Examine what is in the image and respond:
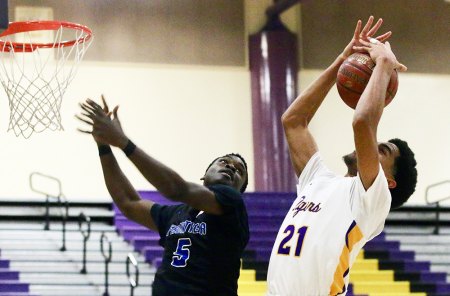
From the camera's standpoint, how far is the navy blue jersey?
4.14m

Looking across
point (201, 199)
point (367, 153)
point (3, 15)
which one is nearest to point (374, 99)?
A: point (367, 153)

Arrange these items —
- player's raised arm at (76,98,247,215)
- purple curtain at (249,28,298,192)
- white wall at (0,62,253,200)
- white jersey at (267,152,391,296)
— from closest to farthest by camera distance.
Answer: player's raised arm at (76,98,247,215)
white jersey at (267,152,391,296)
white wall at (0,62,253,200)
purple curtain at (249,28,298,192)

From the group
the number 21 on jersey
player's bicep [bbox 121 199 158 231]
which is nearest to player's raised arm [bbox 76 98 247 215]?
the number 21 on jersey

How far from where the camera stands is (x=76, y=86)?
12.6 m

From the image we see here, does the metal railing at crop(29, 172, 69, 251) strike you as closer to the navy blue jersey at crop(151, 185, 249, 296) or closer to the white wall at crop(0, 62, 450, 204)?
the white wall at crop(0, 62, 450, 204)

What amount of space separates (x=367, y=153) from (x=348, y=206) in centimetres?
31

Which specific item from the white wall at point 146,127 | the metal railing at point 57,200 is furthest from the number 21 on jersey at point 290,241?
the white wall at point 146,127

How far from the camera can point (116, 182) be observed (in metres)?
4.41

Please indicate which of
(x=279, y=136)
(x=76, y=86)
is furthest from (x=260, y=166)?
(x=76, y=86)

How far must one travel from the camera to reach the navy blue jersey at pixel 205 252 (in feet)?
13.6

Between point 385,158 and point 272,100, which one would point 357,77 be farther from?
point 272,100

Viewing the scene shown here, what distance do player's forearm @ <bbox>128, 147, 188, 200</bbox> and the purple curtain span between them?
945cm

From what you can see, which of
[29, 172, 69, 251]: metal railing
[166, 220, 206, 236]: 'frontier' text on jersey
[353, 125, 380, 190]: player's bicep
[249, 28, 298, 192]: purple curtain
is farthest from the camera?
[249, 28, 298, 192]: purple curtain

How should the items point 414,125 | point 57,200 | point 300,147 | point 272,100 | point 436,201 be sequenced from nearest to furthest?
1. point 300,147
2. point 57,200
3. point 272,100
4. point 436,201
5. point 414,125
